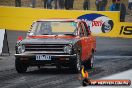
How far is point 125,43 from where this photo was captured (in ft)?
92.8

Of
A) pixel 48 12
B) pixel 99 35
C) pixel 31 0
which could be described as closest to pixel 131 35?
pixel 99 35

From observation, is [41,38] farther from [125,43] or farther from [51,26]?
[125,43]

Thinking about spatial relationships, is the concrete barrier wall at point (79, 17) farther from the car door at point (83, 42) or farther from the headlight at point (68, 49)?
the headlight at point (68, 49)

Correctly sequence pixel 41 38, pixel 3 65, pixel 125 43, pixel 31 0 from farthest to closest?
pixel 31 0
pixel 125 43
pixel 3 65
pixel 41 38

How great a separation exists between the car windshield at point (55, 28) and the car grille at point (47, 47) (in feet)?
3.49

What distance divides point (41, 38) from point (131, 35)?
600 inches

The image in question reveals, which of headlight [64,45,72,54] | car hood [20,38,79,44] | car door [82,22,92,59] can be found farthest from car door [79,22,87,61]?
headlight [64,45,72,54]

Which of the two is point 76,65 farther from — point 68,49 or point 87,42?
point 87,42

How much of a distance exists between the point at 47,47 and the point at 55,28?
4.58 ft

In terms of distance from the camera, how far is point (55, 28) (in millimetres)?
16453

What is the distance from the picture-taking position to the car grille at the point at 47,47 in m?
15.1

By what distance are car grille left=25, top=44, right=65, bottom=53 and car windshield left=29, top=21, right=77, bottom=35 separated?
106 cm

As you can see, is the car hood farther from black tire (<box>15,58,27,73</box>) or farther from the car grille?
black tire (<box>15,58,27,73</box>)

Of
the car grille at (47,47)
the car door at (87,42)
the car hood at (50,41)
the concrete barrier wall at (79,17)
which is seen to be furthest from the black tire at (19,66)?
the concrete barrier wall at (79,17)
